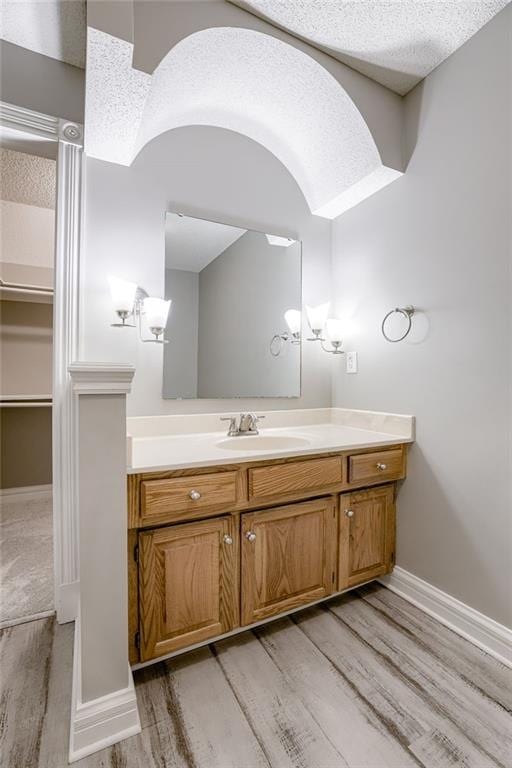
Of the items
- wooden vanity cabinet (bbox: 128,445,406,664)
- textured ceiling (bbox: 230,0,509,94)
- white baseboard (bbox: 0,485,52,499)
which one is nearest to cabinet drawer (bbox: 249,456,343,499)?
wooden vanity cabinet (bbox: 128,445,406,664)

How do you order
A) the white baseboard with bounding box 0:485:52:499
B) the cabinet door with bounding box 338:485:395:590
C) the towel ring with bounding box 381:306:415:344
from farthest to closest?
the white baseboard with bounding box 0:485:52:499
the towel ring with bounding box 381:306:415:344
the cabinet door with bounding box 338:485:395:590

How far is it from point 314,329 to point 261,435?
71 centimetres

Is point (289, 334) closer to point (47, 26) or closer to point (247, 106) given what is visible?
point (247, 106)

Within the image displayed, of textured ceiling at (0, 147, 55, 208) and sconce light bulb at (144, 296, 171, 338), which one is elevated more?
textured ceiling at (0, 147, 55, 208)

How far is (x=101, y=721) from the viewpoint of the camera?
1.10 meters

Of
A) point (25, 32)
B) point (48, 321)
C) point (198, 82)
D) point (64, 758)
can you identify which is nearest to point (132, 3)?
point (198, 82)

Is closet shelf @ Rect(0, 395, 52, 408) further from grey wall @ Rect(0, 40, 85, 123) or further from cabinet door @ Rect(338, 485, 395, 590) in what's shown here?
cabinet door @ Rect(338, 485, 395, 590)

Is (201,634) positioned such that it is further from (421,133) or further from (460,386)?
(421,133)

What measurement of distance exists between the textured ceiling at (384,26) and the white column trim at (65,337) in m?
0.94

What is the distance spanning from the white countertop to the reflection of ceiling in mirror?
80cm

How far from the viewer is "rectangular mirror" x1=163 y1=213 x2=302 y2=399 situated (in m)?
1.92

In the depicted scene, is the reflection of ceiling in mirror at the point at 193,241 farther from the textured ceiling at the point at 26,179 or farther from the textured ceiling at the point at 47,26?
the textured ceiling at the point at 26,179

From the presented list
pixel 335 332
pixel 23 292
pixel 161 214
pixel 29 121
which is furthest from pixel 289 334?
pixel 23 292

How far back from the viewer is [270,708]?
1.21 meters
